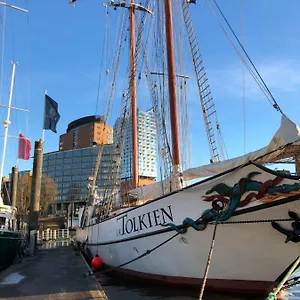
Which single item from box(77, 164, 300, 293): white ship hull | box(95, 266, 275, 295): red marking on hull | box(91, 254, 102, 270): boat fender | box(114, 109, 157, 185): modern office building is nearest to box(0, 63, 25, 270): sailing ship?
box(91, 254, 102, 270): boat fender

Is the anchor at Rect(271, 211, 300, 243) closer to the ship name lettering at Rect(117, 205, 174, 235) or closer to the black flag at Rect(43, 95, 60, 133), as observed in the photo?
the ship name lettering at Rect(117, 205, 174, 235)

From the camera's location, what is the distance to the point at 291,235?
24.6 ft

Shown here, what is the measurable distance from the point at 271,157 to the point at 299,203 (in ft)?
4.98

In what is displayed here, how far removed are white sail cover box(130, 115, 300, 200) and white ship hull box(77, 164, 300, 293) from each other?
2.57 feet

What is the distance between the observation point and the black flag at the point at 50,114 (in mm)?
24095

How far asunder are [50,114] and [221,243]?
18.6 metres

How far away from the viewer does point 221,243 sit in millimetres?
8383

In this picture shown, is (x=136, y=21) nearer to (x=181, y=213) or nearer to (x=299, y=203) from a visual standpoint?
(x=181, y=213)

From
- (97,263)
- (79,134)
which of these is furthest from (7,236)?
(79,134)

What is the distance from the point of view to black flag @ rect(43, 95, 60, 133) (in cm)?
2410

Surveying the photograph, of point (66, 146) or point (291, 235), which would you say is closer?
point (291, 235)

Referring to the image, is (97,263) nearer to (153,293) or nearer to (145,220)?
(145,220)

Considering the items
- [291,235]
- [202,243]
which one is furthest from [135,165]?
[291,235]

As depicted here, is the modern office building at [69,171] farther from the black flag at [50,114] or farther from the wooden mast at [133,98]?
the wooden mast at [133,98]
